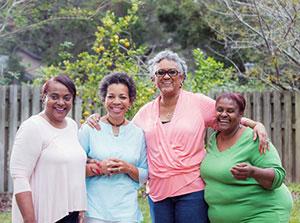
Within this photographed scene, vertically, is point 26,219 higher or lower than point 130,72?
lower

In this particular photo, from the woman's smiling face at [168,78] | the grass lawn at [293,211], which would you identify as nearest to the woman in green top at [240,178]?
the woman's smiling face at [168,78]

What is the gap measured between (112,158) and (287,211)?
1307mm

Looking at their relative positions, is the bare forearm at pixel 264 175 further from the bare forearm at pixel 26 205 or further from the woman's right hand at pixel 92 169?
the bare forearm at pixel 26 205

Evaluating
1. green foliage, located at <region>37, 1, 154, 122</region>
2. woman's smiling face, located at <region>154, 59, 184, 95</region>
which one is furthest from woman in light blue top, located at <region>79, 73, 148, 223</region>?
green foliage, located at <region>37, 1, 154, 122</region>

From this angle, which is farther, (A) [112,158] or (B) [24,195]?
(A) [112,158]

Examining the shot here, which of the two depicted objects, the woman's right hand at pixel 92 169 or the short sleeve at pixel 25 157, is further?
the woman's right hand at pixel 92 169

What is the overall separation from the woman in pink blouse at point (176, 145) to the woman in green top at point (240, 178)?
0.34 ft

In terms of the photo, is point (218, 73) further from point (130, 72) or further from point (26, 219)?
point (26, 219)

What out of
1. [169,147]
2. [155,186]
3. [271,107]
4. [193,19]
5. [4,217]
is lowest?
[4,217]

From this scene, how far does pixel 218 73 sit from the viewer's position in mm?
8734

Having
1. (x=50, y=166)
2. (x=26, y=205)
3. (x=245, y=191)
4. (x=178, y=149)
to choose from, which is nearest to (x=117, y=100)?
(x=178, y=149)

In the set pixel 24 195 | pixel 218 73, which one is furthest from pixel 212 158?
pixel 218 73

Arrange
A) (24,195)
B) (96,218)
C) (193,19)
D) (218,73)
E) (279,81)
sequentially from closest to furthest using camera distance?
(24,195), (96,218), (218,73), (279,81), (193,19)

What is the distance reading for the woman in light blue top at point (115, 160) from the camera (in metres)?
3.63
